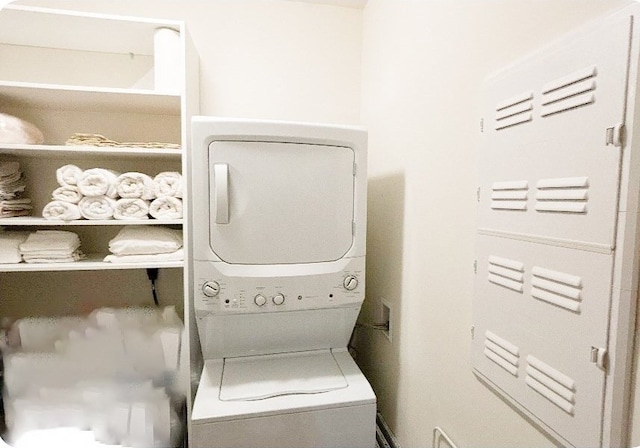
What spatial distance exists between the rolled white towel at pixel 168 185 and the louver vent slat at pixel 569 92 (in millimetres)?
1404

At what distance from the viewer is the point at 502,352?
979 mm

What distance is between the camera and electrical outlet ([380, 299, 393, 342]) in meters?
1.76

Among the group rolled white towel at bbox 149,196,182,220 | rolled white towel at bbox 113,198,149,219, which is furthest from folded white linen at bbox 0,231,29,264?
rolled white towel at bbox 149,196,182,220

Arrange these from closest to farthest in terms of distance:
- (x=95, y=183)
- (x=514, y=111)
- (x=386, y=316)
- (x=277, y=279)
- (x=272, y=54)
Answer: (x=514, y=111), (x=277, y=279), (x=95, y=183), (x=386, y=316), (x=272, y=54)

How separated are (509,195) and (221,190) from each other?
97cm

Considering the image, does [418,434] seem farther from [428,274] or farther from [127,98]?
[127,98]

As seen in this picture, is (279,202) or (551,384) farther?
(279,202)

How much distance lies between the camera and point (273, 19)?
2.04 metres

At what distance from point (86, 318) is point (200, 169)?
1.09m

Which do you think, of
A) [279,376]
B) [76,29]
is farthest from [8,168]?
[279,376]

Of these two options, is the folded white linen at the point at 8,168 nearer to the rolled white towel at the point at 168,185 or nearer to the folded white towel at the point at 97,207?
the folded white towel at the point at 97,207

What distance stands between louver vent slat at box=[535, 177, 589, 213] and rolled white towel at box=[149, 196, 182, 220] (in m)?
1.39

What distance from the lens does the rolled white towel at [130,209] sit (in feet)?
5.19

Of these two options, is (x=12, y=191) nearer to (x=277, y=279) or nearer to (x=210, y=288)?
(x=210, y=288)
